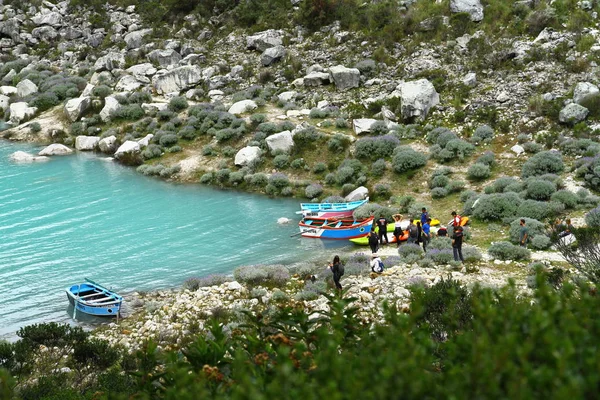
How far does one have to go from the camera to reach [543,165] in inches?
1161

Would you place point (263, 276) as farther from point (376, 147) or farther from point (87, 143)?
point (87, 143)

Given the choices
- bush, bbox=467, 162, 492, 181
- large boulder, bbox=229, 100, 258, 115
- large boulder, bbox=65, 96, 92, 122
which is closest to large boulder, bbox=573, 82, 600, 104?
bush, bbox=467, 162, 492, 181

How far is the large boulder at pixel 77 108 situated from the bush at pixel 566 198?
41720mm

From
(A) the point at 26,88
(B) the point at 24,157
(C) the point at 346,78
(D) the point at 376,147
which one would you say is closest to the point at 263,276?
(D) the point at 376,147

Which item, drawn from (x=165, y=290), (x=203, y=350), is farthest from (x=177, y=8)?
(x=203, y=350)

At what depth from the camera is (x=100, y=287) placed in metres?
21.7

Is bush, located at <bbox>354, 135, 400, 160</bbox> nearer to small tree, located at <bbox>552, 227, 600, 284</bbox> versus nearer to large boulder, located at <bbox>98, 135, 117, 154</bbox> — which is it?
small tree, located at <bbox>552, 227, 600, 284</bbox>

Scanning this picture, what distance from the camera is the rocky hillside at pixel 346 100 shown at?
105 feet

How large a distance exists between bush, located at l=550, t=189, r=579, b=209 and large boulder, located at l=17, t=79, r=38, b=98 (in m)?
52.5

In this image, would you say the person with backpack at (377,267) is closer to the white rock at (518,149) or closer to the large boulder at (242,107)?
the white rock at (518,149)

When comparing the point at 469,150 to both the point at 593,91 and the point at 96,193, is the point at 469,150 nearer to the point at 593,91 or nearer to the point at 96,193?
the point at 593,91

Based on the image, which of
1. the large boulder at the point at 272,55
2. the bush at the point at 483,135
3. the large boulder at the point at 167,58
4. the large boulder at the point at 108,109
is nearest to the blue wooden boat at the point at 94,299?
the bush at the point at 483,135

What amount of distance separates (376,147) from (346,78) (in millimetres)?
12052

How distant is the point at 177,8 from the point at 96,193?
38612 mm
